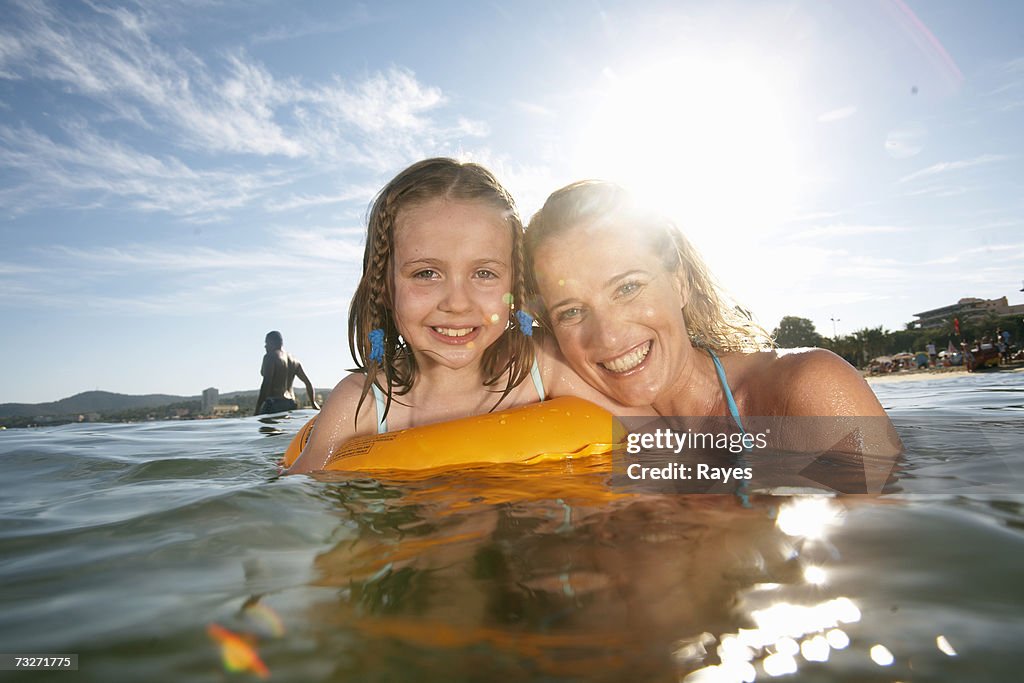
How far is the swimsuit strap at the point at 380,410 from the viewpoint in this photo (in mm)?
3656

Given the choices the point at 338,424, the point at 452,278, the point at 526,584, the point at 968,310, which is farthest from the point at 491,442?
the point at 968,310

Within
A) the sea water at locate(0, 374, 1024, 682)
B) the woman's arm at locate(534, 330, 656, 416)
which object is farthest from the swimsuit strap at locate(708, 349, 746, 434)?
the sea water at locate(0, 374, 1024, 682)

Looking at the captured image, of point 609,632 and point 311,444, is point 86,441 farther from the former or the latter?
point 609,632

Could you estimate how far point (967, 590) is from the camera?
1234mm

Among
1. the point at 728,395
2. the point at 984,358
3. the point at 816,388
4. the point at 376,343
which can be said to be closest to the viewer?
the point at 816,388

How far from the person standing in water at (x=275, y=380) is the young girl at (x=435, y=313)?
8.78 meters

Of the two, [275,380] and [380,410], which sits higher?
[275,380]

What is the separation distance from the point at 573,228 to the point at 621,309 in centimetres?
53

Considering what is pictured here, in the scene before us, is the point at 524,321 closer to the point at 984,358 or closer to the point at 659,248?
the point at 659,248

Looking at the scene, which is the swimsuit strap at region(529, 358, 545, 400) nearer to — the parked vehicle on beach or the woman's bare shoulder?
the woman's bare shoulder

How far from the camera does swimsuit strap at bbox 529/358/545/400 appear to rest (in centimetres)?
376

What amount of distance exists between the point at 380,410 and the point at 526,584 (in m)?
2.55

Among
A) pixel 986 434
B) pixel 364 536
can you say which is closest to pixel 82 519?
pixel 364 536

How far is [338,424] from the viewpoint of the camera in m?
3.60
